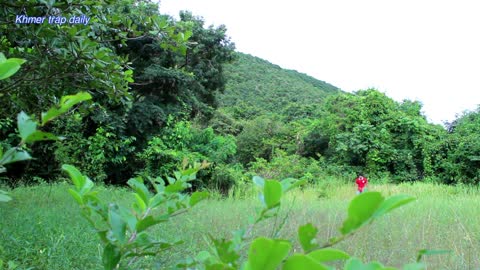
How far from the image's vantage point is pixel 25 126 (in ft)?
1.25

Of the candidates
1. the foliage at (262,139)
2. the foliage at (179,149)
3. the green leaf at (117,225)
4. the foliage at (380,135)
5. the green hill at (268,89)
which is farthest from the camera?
the green hill at (268,89)

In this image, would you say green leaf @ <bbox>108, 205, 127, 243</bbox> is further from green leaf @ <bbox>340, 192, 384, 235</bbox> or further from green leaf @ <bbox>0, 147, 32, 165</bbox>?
green leaf @ <bbox>340, 192, 384, 235</bbox>

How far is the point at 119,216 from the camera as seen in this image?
0.50 m

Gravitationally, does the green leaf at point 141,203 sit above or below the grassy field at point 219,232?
above

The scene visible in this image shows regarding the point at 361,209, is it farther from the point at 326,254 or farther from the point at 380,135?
the point at 380,135

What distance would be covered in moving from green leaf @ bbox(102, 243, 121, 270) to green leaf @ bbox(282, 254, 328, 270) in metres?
0.31

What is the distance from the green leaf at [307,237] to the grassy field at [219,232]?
51.8 inches

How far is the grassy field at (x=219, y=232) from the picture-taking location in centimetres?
236

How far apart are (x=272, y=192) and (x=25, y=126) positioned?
0.26 m

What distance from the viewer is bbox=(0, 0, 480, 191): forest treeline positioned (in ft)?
8.05

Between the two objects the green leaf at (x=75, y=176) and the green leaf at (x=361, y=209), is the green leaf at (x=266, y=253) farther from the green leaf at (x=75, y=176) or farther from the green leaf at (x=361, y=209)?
the green leaf at (x=75, y=176)

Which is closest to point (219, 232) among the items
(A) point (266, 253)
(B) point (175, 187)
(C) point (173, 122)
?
(B) point (175, 187)

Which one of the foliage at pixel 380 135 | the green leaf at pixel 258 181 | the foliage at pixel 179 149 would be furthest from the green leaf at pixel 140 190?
the foliage at pixel 380 135

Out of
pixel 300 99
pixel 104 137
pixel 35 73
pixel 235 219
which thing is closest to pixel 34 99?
pixel 35 73
